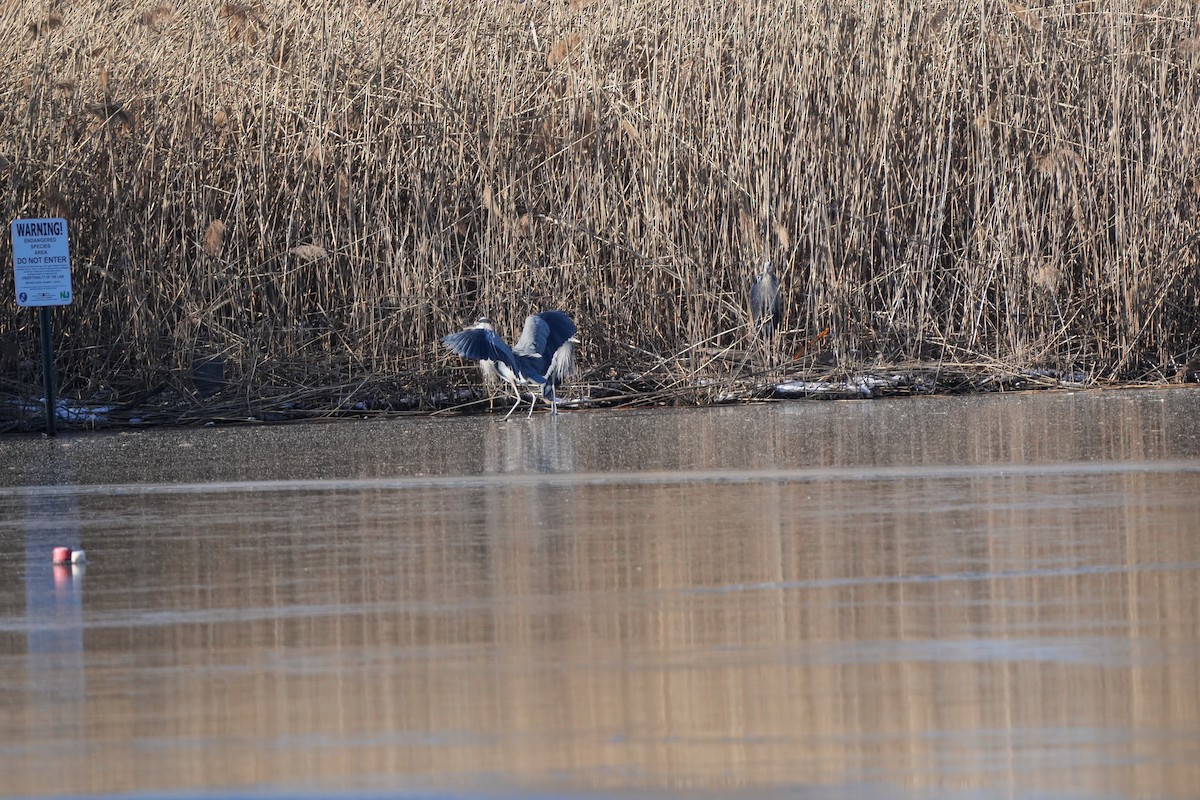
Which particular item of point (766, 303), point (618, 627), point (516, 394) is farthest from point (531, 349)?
point (618, 627)

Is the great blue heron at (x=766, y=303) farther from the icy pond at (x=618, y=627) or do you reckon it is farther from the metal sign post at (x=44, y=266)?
the metal sign post at (x=44, y=266)

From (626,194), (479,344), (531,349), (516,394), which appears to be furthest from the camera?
(626,194)

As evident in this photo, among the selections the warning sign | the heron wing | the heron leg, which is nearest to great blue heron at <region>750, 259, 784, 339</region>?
the heron leg

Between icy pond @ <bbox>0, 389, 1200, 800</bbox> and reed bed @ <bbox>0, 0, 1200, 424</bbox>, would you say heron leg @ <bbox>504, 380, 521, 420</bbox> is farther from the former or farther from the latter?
icy pond @ <bbox>0, 389, 1200, 800</bbox>

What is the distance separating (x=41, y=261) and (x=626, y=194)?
11.5 ft

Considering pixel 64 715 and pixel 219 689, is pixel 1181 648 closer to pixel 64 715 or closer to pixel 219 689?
pixel 219 689

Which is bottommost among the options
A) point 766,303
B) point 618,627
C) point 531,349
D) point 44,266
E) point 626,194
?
point 618,627

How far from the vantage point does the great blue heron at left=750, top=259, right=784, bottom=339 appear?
11.8m

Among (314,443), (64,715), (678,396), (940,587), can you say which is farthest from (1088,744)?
(678,396)

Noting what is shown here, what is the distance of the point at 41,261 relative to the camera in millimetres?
10578

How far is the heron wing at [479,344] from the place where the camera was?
411 inches

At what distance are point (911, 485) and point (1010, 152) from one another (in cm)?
550

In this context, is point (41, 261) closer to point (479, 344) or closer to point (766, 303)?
point (479, 344)

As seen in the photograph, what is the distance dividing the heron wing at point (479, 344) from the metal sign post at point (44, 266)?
203 centimetres
